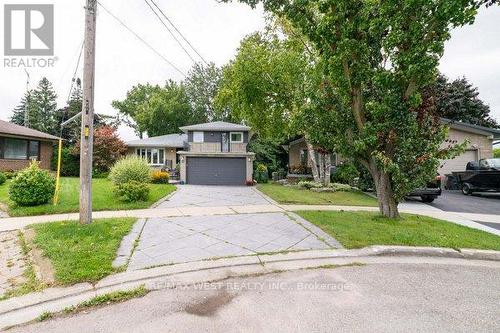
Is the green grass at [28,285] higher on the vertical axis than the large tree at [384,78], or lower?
lower

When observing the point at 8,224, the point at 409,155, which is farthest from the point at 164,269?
the point at 409,155

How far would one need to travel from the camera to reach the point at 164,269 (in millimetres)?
4207

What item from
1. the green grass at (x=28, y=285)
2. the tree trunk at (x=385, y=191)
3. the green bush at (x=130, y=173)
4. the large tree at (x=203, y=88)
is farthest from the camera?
the large tree at (x=203, y=88)

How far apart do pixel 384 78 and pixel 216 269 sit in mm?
6154

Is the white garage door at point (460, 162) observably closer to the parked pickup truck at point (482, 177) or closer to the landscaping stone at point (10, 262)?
the parked pickup truck at point (482, 177)

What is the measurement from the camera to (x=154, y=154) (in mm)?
25484

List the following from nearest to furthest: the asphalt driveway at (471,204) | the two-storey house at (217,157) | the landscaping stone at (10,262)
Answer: the landscaping stone at (10,262) < the asphalt driveway at (471,204) < the two-storey house at (217,157)

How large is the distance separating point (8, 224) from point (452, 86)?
39050mm

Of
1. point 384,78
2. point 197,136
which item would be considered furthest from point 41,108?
point 384,78

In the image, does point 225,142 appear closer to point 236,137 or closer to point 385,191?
point 236,137

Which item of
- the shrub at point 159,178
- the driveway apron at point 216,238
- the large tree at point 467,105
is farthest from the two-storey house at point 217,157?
the large tree at point 467,105

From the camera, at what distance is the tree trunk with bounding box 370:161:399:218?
25.1 feet

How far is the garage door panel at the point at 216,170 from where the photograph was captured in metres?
20.5

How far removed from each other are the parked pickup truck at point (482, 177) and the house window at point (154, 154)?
2369cm
